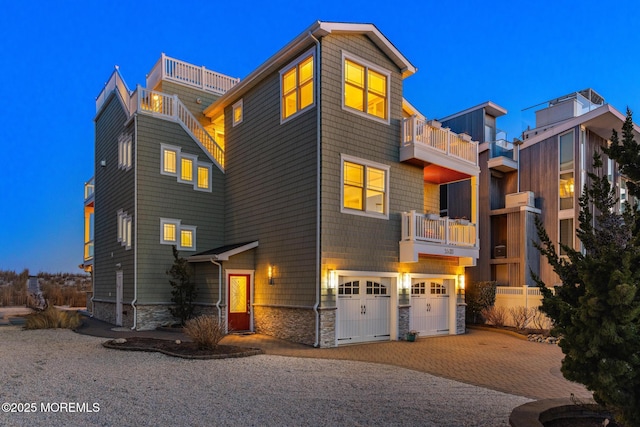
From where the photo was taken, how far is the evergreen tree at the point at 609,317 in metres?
3.89

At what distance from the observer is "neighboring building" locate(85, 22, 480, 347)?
13203 millimetres

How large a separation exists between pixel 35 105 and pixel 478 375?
12528cm

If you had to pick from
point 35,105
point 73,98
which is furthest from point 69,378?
point 73,98

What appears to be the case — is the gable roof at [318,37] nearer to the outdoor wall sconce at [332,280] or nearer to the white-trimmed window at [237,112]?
the white-trimmed window at [237,112]

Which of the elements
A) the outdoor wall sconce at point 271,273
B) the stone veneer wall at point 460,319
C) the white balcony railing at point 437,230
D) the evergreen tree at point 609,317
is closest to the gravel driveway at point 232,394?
the evergreen tree at point 609,317

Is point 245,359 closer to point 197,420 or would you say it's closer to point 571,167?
point 197,420

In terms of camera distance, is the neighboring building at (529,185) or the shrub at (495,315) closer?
the shrub at (495,315)

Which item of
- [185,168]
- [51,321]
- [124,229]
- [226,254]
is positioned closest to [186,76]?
[185,168]

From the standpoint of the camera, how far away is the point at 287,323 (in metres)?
13.8

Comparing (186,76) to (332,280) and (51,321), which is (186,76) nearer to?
(51,321)

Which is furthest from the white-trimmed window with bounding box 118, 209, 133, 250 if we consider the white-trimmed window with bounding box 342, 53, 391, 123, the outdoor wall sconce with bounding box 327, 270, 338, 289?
the white-trimmed window with bounding box 342, 53, 391, 123

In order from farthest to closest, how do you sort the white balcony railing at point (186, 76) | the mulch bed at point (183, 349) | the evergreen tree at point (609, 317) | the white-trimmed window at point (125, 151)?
the white balcony railing at point (186, 76) < the white-trimmed window at point (125, 151) < the mulch bed at point (183, 349) < the evergreen tree at point (609, 317)

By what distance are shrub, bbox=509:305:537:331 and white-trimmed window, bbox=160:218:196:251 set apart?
491 inches

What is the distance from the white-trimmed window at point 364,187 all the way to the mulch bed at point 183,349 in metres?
4.99
